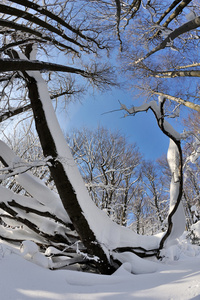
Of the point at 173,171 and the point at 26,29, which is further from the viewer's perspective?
the point at 173,171

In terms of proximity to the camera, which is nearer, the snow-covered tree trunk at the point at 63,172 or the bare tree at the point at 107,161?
the snow-covered tree trunk at the point at 63,172

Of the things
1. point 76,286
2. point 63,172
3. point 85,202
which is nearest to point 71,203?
point 85,202

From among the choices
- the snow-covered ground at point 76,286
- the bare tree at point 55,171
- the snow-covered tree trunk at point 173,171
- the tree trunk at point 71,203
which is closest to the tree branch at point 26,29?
the bare tree at point 55,171

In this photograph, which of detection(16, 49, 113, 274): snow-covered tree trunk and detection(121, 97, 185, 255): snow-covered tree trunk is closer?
detection(16, 49, 113, 274): snow-covered tree trunk

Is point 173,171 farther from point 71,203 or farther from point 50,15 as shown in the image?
point 50,15

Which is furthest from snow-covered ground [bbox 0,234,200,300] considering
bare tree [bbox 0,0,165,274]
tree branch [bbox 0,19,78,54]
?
tree branch [bbox 0,19,78,54]

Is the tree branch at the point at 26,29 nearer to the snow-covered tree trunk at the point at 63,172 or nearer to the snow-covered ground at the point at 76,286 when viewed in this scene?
the snow-covered tree trunk at the point at 63,172

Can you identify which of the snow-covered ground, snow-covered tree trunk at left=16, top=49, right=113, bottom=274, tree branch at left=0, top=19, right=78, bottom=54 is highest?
tree branch at left=0, top=19, right=78, bottom=54

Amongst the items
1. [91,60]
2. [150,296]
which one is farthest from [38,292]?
[91,60]

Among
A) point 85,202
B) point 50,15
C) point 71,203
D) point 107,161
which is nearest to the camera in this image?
point 71,203

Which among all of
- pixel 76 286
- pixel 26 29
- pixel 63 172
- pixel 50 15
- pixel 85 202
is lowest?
pixel 76 286

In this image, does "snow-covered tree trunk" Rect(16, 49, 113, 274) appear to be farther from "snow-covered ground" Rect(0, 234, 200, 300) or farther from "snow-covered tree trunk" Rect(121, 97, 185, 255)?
"snow-covered tree trunk" Rect(121, 97, 185, 255)

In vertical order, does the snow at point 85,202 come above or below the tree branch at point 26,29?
below

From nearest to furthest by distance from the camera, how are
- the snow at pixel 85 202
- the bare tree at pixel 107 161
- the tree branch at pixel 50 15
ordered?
the tree branch at pixel 50 15 → the snow at pixel 85 202 → the bare tree at pixel 107 161
